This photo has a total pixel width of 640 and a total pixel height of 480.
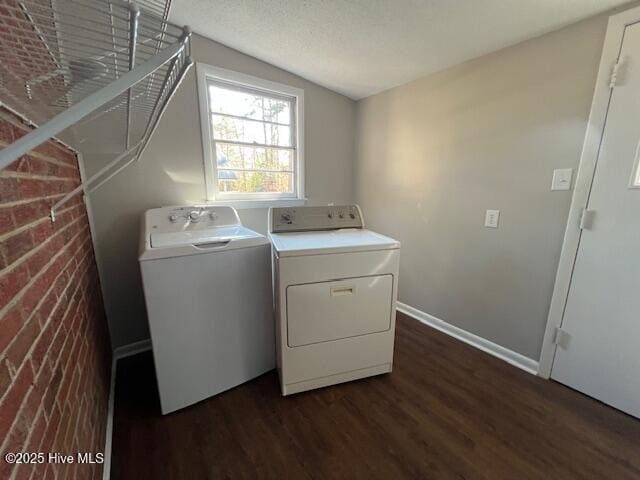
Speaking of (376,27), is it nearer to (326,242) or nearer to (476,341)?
(326,242)

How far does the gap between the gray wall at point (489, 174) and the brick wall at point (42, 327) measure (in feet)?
7.65

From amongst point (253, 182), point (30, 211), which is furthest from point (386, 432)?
point (253, 182)

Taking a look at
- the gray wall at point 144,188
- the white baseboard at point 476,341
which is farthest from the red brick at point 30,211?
the white baseboard at point 476,341

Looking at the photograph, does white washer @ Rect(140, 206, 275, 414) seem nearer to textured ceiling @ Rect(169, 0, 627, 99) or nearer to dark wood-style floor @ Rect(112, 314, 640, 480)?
dark wood-style floor @ Rect(112, 314, 640, 480)

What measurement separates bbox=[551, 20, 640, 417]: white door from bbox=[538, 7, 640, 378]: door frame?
0.08 ft

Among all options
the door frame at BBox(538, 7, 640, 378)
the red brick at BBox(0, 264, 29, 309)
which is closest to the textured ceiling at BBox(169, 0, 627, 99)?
the door frame at BBox(538, 7, 640, 378)

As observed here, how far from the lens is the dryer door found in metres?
1.48

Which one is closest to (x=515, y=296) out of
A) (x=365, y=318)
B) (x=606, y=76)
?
(x=365, y=318)

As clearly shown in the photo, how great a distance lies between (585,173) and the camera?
146 cm

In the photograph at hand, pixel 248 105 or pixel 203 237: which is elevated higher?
pixel 248 105

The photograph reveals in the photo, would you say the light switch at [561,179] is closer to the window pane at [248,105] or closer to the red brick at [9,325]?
the window pane at [248,105]

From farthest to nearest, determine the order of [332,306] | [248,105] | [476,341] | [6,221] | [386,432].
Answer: [248,105], [476,341], [332,306], [386,432], [6,221]

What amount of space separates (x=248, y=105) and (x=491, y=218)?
85.6 inches

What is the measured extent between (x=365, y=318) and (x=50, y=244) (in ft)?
4.84
